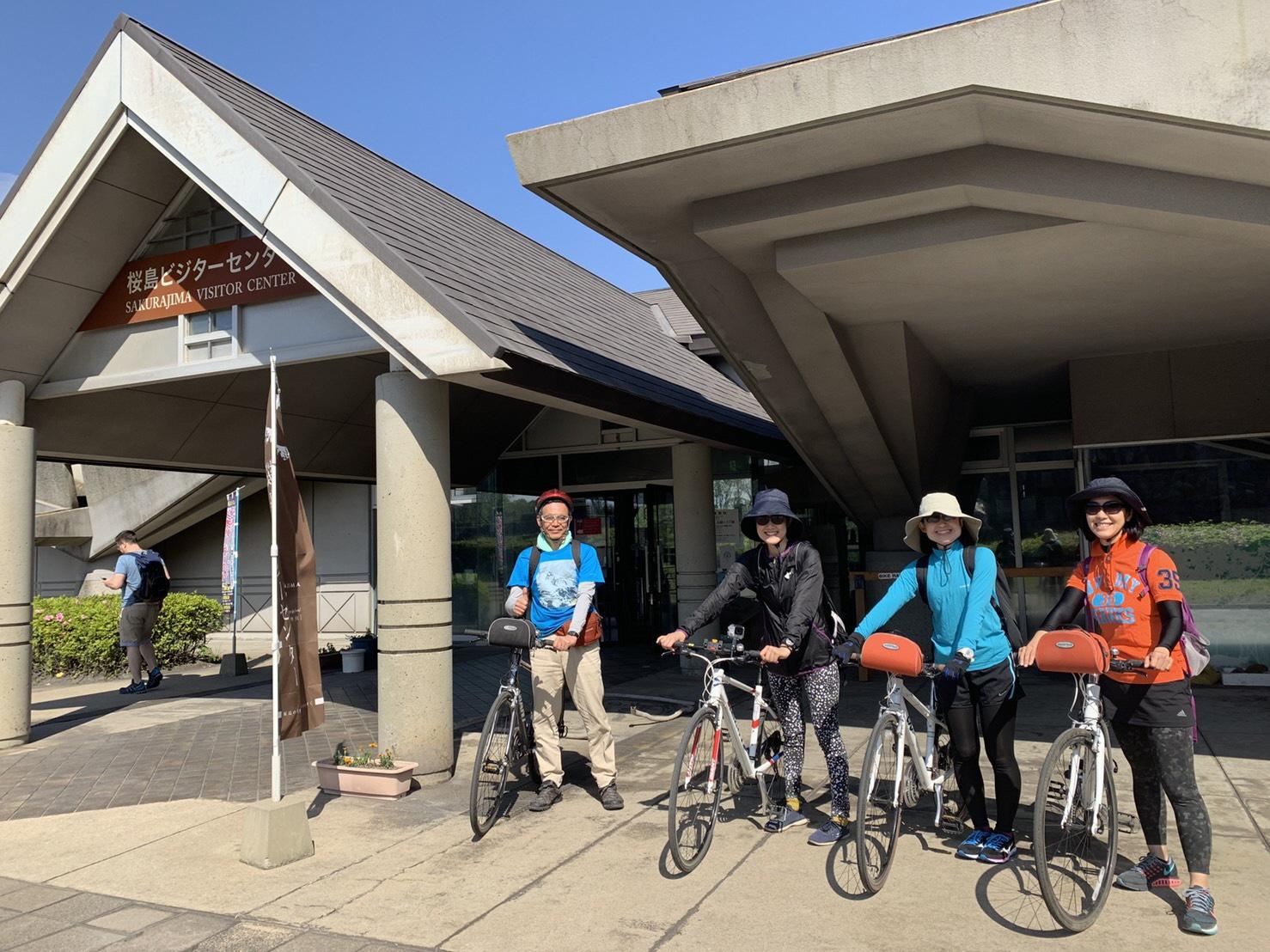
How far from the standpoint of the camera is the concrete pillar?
262 inches

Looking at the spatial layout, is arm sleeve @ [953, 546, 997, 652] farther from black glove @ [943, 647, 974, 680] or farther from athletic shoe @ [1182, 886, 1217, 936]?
athletic shoe @ [1182, 886, 1217, 936]

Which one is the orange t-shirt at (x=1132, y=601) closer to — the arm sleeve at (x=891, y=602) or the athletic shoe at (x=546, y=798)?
the arm sleeve at (x=891, y=602)

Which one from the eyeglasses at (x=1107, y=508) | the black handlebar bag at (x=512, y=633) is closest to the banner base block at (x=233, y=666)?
the black handlebar bag at (x=512, y=633)

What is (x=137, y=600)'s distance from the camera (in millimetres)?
11789

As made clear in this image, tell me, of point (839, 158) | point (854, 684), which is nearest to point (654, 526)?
point (854, 684)

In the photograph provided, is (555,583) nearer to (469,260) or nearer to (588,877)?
(588,877)

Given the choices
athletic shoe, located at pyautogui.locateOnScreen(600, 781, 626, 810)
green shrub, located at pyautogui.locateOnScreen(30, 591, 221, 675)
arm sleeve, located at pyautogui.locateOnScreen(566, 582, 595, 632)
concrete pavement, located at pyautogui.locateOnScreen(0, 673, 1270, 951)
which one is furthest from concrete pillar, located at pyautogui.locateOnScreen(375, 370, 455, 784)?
green shrub, located at pyautogui.locateOnScreen(30, 591, 221, 675)

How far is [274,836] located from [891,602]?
11.3 ft

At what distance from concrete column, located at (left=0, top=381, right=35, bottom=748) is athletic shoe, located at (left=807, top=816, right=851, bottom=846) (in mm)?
7057

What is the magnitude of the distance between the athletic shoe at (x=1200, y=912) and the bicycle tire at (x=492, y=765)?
11.1 feet

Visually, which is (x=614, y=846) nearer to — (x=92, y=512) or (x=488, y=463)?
(x=488, y=463)

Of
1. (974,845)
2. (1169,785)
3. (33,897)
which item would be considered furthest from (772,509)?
(33,897)

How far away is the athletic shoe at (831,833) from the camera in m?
5.01

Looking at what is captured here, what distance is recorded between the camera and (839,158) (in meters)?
5.60
